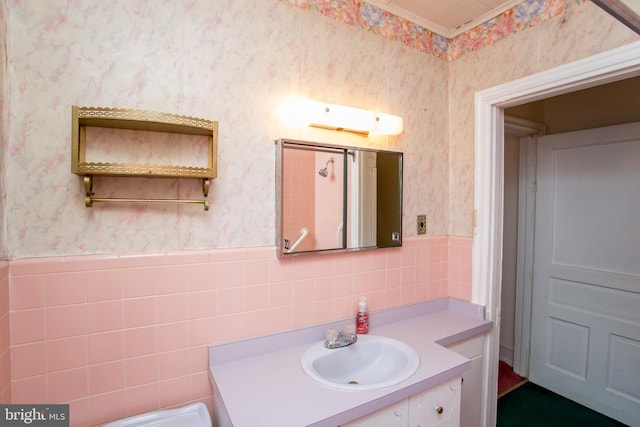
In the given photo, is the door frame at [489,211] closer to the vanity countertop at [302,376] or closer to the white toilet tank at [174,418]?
the vanity countertop at [302,376]

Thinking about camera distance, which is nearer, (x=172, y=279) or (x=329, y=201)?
(x=172, y=279)

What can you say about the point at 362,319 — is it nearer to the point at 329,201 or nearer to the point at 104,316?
the point at 329,201

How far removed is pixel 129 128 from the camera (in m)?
1.09

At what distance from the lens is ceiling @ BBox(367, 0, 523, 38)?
1605mm

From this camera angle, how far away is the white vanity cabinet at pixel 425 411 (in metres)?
→ 1.08

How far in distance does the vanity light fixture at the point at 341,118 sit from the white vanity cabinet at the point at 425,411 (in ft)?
3.80

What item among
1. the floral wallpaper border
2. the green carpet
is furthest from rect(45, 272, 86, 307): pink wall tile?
the green carpet

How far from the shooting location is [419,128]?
1810 mm

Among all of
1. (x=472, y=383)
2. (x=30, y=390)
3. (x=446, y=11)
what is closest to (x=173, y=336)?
(x=30, y=390)

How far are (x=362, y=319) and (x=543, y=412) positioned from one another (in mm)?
1704

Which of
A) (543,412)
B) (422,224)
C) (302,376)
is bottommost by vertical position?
(543,412)

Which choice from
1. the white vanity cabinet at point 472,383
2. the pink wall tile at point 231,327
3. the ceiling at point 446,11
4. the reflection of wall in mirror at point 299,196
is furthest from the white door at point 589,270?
the pink wall tile at point 231,327

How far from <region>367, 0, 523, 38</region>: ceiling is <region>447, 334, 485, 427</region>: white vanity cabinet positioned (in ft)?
5.74

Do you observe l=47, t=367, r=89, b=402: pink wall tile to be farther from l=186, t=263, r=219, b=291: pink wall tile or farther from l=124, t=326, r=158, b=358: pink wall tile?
l=186, t=263, r=219, b=291: pink wall tile
